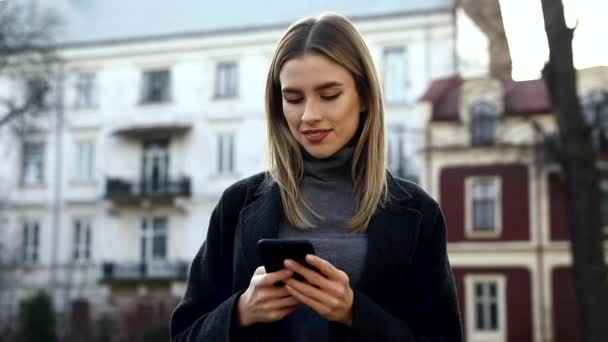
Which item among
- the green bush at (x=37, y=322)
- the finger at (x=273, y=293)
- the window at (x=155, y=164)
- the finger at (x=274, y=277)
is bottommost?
the green bush at (x=37, y=322)

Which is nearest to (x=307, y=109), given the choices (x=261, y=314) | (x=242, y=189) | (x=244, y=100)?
(x=242, y=189)

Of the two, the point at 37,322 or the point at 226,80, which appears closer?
the point at 37,322

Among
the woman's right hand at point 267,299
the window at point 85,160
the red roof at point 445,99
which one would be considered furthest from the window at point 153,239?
the woman's right hand at point 267,299

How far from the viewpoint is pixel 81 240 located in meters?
31.9

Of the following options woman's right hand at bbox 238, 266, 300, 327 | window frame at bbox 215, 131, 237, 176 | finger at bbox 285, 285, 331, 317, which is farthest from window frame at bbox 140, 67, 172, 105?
finger at bbox 285, 285, 331, 317

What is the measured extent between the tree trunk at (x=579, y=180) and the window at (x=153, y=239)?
2170cm

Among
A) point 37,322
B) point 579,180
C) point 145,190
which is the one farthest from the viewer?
point 145,190

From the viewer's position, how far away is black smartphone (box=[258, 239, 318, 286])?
1.91 metres

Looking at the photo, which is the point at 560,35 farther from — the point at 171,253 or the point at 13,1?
the point at 171,253

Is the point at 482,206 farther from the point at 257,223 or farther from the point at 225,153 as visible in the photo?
the point at 257,223

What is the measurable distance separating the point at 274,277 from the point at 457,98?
2422cm

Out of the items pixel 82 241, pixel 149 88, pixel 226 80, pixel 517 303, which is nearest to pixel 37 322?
pixel 82 241

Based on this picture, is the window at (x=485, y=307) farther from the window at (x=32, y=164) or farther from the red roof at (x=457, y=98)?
the window at (x=32, y=164)

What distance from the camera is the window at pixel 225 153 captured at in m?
30.3
